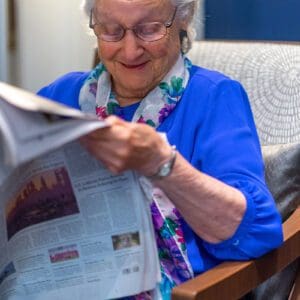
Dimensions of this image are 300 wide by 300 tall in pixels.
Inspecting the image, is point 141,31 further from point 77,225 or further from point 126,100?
point 77,225

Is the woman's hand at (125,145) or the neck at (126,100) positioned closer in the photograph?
the woman's hand at (125,145)

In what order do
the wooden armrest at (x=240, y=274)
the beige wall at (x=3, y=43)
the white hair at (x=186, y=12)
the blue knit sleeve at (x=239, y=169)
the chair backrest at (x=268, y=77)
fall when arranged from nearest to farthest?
the wooden armrest at (x=240, y=274)
the blue knit sleeve at (x=239, y=169)
the white hair at (x=186, y=12)
the chair backrest at (x=268, y=77)
the beige wall at (x=3, y=43)

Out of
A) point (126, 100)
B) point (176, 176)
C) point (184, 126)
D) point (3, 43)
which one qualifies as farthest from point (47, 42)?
point (176, 176)

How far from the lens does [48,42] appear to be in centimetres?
261

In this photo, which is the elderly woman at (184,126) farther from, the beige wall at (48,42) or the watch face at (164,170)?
the beige wall at (48,42)

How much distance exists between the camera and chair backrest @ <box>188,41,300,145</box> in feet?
4.98

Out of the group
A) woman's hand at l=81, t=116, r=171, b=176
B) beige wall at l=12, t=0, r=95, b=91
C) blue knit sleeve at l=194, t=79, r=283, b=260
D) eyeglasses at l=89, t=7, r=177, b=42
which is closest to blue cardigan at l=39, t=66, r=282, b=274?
blue knit sleeve at l=194, t=79, r=283, b=260

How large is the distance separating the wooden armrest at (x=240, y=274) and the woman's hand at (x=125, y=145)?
190 mm

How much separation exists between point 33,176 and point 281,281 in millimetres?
558

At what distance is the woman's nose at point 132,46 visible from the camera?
3.95 feet

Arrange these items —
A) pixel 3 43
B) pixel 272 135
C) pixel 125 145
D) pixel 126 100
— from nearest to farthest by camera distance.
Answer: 1. pixel 125 145
2. pixel 126 100
3. pixel 272 135
4. pixel 3 43

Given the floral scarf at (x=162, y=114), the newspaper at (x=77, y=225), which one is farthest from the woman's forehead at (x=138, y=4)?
the newspaper at (x=77, y=225)

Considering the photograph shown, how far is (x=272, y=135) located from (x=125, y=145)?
70cm

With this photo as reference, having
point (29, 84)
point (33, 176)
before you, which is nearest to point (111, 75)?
point (33, 176)
